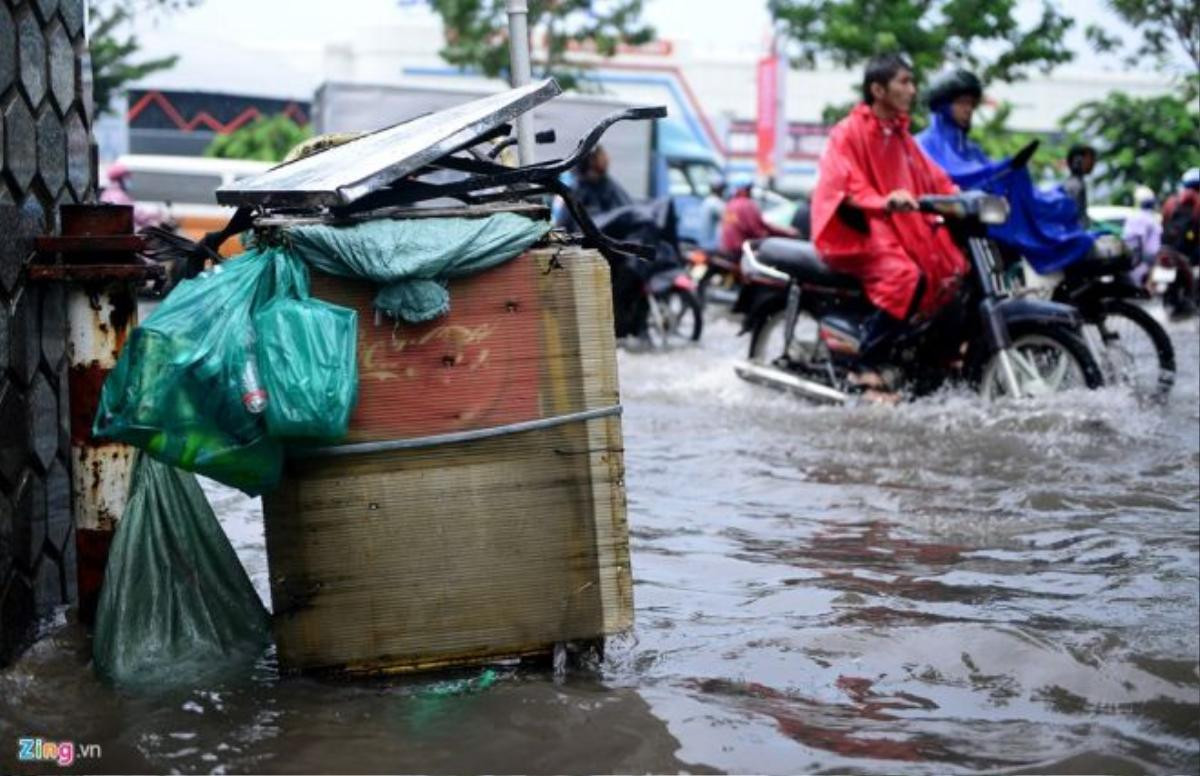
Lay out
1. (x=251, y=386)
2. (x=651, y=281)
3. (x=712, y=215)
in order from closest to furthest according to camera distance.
→ (x=251, y=386) < (x=651, y=281) < (x=712, y=215)

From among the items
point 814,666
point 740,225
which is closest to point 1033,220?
point 814,666

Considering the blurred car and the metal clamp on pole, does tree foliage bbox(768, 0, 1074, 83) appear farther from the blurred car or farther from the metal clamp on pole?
the metal clamp on pole

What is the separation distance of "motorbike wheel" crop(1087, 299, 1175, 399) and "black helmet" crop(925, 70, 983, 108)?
4.69ft

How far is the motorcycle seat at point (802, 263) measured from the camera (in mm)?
9188

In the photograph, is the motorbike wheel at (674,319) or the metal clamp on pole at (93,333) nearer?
the metal clamp on pole at (93,333)

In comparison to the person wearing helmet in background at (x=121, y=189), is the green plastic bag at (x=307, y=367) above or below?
below

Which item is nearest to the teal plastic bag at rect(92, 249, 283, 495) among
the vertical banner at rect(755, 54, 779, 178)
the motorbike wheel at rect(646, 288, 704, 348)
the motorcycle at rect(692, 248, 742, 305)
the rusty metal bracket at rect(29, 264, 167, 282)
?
the rusty metal bracket at rect(29, 264, 167, 282)

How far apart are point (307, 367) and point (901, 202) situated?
211 inches

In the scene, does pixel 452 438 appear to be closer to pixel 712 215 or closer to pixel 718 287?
pixel 718 287

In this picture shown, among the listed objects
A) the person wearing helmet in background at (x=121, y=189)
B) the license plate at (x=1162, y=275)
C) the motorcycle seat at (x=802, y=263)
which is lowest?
the license plate at (x=1162, y=275)

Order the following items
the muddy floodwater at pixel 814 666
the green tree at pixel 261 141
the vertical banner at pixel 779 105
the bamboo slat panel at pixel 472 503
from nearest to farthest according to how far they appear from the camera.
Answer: the muddy floodwater at pixel 814 666 < the bamboo slat panel at pixel 472 503 < the vertical banner at pixel 779 105 < the green tree at pixel 261 141

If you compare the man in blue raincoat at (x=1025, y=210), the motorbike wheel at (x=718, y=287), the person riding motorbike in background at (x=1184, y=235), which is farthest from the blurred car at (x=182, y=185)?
the man in blue raincoat at (x=1025, y=210)

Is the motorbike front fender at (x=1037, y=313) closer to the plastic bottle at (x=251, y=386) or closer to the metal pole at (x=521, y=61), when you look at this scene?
the metal pole at (x=521, y=61)

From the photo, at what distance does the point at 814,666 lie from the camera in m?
4.14
